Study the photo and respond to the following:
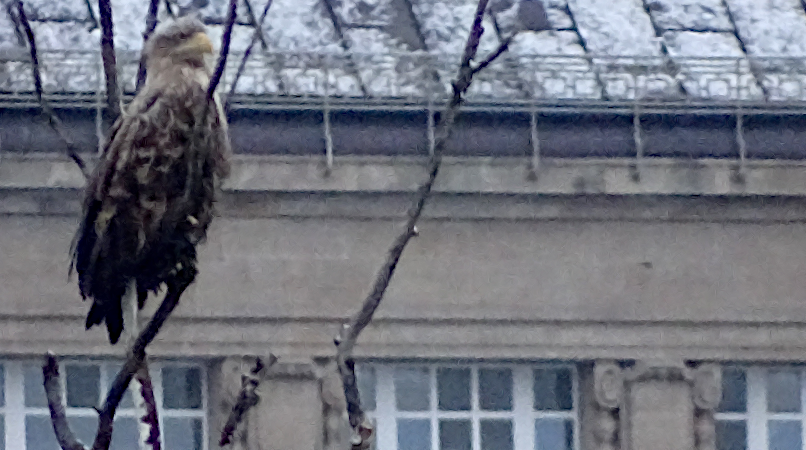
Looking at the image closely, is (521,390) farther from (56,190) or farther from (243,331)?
(56,190)

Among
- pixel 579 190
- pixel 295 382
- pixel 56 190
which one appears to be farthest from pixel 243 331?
pixel 579 190

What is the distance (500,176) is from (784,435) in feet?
9.98

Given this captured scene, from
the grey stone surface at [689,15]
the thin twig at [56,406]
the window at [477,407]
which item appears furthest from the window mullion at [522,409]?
the thin twig at [56,406]

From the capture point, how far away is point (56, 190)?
1014 centimetres

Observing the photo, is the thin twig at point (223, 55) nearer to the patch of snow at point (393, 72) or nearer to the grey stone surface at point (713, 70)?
the patch of snow at point (393, 72)

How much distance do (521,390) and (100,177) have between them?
6739 millimetres

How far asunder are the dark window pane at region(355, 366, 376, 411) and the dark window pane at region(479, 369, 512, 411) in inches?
32.3

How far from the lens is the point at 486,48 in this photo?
11.1 meters

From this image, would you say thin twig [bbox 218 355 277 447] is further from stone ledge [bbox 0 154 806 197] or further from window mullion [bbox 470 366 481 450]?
window mullion [bbox 470 366 481 450]

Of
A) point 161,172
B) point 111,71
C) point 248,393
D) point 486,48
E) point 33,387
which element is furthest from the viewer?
point 486,48

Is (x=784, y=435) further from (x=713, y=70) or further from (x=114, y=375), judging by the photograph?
(x=114, y=375)

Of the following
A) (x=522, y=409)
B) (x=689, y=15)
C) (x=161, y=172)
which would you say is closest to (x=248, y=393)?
(x=161, y=172)

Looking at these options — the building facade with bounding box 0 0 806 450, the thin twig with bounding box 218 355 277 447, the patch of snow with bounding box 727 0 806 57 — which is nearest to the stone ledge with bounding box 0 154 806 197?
the building facade with bounding box 0 0 806 450

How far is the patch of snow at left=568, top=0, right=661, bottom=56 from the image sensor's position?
36.7ft
